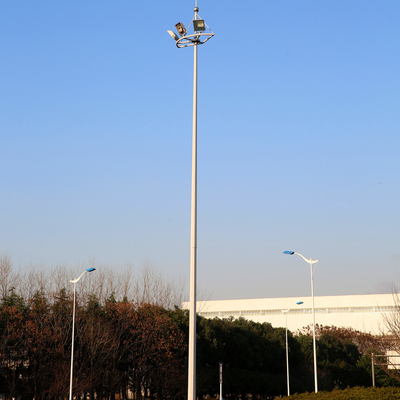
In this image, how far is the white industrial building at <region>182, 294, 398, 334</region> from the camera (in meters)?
72.5

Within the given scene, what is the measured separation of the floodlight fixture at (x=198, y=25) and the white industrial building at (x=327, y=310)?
57.5 meters

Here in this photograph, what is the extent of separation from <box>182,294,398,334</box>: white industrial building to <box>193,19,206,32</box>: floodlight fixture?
5752 cm

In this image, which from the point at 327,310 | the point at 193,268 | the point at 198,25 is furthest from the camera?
the point at 327,310

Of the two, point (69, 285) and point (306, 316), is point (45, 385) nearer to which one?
point (69, 285)

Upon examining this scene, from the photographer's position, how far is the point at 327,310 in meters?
75.9

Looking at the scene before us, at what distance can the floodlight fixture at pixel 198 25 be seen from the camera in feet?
49.3

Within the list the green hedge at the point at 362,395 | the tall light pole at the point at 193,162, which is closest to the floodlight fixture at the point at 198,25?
the tall light pole at the point at 193,162

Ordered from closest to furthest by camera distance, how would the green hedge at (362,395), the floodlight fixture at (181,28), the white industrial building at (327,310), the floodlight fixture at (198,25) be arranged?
the floodlight fixture at (198,25) < the floodlight fixture at (181,28) < the green hedge at (362,395) < the white industrial building at (327,310)

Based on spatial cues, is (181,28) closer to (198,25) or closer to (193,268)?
(198,25)

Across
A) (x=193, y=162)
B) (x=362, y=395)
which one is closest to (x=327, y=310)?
(x=362, y=395)

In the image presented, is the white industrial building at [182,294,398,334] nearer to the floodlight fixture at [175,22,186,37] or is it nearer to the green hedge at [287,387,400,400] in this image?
the green hedge at [287,387,400,400]

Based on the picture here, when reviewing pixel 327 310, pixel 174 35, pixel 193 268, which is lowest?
pixel 193 268

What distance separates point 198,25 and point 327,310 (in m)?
67.5

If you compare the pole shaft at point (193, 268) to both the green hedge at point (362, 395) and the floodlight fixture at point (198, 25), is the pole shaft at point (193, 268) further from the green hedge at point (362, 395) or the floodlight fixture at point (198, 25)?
the green hedge at point (362, 395)
